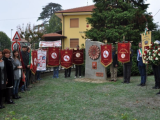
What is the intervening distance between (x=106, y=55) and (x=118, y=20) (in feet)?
12.0

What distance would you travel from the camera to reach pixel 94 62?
1077cm

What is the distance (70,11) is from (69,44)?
4.75m

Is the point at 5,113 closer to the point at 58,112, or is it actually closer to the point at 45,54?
the point at 58,112

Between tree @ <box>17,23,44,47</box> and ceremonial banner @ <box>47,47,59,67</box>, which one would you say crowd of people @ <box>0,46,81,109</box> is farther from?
tree @ <box>17,23,44,47</box>

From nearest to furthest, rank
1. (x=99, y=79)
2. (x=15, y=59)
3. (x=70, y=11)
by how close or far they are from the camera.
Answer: (x=15, y=59)
(x=99, y=79)
(x=70, y=11)

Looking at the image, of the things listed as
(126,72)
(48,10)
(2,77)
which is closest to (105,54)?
(126,72)

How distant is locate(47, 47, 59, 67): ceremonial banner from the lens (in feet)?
38.5

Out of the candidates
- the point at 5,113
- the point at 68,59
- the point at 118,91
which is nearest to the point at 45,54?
the point at 68,59

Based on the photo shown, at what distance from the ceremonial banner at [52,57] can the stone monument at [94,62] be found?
202 centimetres

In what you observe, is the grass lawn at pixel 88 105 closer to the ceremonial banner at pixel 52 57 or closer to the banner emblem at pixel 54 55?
the ceremonial banner at pixel 52 57

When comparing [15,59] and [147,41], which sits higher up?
[147,41]

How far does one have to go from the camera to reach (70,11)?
26.9 metres

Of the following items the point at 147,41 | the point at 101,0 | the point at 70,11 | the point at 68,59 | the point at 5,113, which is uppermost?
the point at 70,11

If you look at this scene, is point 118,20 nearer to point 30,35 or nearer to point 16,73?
point 16,73
